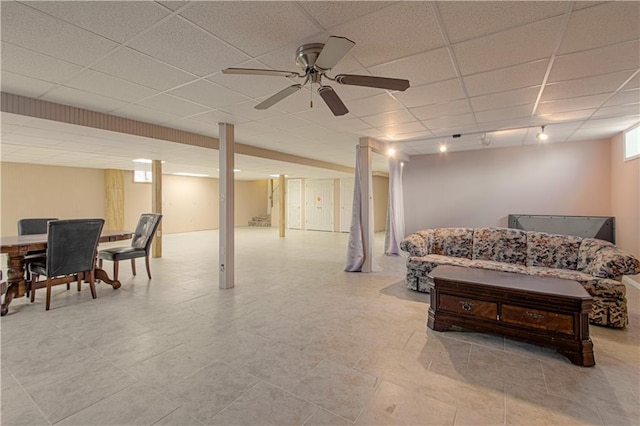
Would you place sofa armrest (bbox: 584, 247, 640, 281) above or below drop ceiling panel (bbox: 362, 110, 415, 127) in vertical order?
below

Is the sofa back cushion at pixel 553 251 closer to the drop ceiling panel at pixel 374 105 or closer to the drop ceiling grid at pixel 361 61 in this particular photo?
the drop ceiling grid at pixel 361 61

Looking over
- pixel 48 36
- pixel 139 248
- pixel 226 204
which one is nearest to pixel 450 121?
pixel 226 204

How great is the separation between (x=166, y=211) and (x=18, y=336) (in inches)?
340

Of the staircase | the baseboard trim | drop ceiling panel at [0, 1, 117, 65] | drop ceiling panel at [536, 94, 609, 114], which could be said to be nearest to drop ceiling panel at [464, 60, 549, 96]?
drop ceiling panel at [536, 94, 609, 114]

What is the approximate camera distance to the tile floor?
5.68ft

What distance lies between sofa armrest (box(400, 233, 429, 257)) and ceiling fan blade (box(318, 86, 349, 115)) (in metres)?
Answer: 2.37

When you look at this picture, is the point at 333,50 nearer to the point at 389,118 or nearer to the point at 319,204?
the point at 389,118

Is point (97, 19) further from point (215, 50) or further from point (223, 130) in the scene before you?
point (223, 130)

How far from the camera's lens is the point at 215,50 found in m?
2.18

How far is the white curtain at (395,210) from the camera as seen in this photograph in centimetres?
695

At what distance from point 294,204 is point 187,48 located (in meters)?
11.1

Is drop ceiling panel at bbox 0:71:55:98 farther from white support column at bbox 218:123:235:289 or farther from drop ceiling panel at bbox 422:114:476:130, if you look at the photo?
drop ceiling panel at bbox 422:114:476:130

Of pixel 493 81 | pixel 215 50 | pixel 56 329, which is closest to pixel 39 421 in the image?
pixel 56 329

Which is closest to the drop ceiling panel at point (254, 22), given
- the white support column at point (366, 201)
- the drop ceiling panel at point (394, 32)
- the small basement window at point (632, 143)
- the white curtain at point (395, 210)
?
the drop ceiling panel at point (394, 32)
